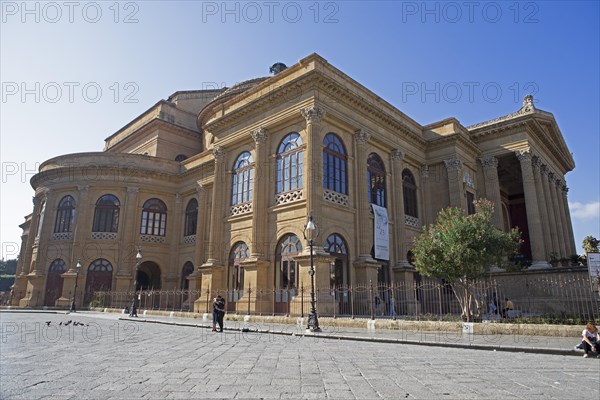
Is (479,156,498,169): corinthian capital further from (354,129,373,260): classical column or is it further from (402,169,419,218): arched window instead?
(354,129,373,260): classical column

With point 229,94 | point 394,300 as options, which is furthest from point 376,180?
point 229,94

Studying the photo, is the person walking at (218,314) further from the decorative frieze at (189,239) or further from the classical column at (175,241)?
the classical column at (175,241)

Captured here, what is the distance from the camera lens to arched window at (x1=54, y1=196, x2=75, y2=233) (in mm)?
31672

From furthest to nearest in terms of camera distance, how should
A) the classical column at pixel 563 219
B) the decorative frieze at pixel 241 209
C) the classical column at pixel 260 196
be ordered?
1. the classical column at pixel 563 219
2. the decorative frieze at pixel 241 209
3. the classical column at pixel 260 196

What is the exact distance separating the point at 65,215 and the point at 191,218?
32.6 feet

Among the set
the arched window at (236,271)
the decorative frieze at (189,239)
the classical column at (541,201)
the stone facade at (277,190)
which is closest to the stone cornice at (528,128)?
the stone facade at (277,190)

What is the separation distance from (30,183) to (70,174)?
707 cm

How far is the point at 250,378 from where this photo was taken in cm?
577

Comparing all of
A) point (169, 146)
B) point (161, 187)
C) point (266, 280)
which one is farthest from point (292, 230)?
point (169, 146)

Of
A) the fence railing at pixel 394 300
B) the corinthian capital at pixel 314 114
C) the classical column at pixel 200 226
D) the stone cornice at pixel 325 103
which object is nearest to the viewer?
the fence railing at pixel 394 300

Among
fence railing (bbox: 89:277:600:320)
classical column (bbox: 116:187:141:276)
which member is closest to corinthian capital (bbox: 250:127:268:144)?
fence railing (bbox: 89:277:600:320)

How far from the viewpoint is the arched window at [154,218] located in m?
32.1

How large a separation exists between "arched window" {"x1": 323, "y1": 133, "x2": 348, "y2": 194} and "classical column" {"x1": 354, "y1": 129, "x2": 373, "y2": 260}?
0.87 m

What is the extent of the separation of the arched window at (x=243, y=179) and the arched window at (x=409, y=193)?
10.4m
